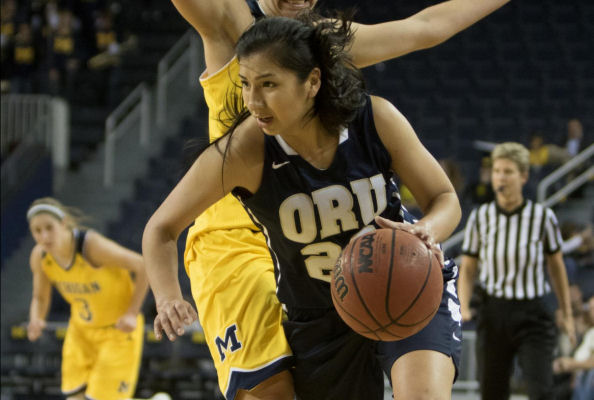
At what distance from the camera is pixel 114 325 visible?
640 cm

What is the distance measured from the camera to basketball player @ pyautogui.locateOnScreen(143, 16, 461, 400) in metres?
2.81

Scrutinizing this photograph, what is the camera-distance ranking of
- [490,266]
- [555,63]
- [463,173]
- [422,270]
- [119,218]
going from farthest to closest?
[555,63] → [119,218] → [463,173] → [490,266] → [422,270]

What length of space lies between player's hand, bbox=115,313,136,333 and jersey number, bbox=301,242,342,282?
10.5 feet

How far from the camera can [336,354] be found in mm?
3123

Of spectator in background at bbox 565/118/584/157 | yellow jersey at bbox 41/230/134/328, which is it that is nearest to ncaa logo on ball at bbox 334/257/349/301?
yellow jersey at bbox 41/230/134/328

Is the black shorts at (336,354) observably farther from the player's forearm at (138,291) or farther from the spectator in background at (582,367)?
the spectator in background at (582,367)

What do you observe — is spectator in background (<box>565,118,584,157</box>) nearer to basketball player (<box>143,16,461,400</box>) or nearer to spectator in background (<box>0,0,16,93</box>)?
spectator in background (<box>0,0,16,93</box>)

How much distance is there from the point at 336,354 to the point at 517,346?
3.12 meters

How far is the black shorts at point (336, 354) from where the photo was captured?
310 centimetres

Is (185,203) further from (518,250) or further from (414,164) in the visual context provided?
(518,250)

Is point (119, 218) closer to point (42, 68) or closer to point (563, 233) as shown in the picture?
point (42, 68)

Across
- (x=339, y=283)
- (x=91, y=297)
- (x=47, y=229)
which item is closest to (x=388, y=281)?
(x=339, y=283)

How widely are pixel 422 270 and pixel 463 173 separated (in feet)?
28.9

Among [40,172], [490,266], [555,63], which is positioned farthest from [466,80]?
[490,266]
